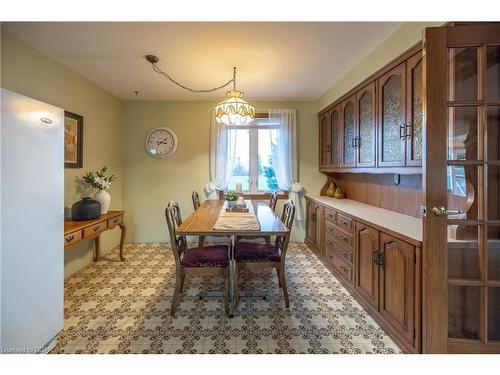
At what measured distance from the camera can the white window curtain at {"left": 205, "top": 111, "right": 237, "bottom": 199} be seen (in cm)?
391

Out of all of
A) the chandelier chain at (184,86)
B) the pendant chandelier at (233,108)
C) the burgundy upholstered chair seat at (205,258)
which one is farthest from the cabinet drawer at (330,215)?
the chandelier chain at (184,86)

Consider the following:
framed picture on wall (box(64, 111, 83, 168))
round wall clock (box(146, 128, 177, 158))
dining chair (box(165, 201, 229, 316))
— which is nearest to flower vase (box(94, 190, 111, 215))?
framed picture on wall (box(64, 111, 83, 168))

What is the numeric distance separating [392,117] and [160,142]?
11.0 ft

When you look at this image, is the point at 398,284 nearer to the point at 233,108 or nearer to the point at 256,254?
the point at 256,254

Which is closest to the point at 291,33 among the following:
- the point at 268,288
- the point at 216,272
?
the point at 216,272

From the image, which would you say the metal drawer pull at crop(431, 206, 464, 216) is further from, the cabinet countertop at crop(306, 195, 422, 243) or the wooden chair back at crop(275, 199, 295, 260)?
the wooden chair back at crop(275, 199, 295, 260)

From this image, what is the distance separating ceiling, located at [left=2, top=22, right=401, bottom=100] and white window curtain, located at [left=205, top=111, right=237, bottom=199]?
805 mm

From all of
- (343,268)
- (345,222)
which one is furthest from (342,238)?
(343,268)

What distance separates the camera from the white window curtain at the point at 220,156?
3.91 metres

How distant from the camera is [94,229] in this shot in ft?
8.59

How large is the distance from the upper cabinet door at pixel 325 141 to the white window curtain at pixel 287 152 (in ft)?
1.41

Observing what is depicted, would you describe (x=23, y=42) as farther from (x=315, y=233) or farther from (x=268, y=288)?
(x=315, y=233)

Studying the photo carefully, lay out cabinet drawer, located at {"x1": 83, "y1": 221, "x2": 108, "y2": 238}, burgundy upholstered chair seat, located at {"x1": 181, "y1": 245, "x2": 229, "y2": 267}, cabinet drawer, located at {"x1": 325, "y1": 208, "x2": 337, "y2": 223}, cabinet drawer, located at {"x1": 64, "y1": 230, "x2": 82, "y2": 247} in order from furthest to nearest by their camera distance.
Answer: cabinet drawer, located at {"x1": 325, "y1": 208, "x2": 337, "y2": 223} < cabinet drawer, located at {"x1": 83, "y1": 221, "x2": 108, "y2": 238} < cabinet drawer, located at {"x1": 64, "y1": 230, "x2": 82, "y2": 247} < burgundy upholstered chair seat, located at {"x1": 181, "y1": 245, "x2": 229, "y2": 267}

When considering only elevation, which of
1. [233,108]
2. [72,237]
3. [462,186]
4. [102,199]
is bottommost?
[72,237]
